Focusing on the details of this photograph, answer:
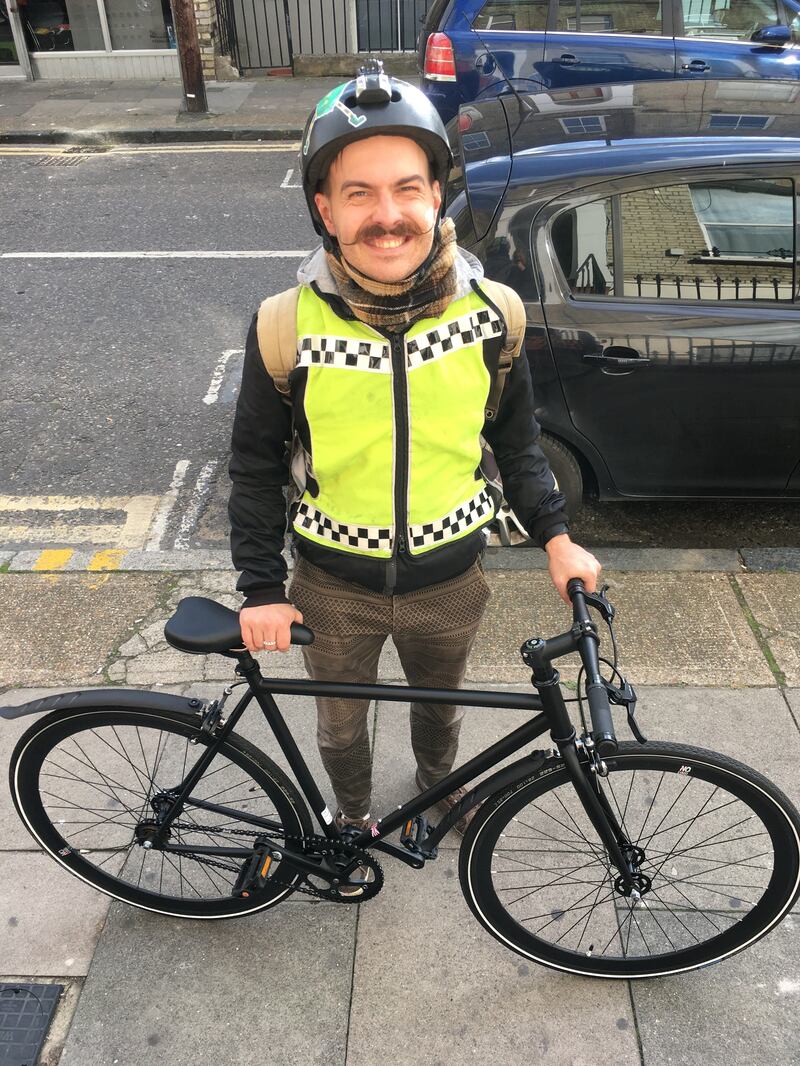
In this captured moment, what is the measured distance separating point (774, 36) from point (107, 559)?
723 cm

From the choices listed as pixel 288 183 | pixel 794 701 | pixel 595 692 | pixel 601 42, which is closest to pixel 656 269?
pixel 794 701

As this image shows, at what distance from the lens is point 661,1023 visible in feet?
7.51

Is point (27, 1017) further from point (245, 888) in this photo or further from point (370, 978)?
point (370, 978)

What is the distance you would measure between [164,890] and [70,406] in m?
3.46

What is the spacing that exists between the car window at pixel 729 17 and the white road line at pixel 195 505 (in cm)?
596

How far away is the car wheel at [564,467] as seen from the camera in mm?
3797

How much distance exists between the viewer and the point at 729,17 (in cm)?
773

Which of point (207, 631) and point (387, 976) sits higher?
point (207, 631)

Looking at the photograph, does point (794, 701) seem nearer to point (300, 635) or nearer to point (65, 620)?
point (300, 635)

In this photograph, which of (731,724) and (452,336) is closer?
(452,336)

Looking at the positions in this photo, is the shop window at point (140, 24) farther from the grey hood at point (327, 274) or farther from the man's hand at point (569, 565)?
the man's hand at point (569, 565)

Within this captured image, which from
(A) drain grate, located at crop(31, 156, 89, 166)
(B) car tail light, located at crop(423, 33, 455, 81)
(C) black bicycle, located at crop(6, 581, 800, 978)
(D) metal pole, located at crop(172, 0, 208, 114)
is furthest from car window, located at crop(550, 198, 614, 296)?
(D) metal pole, located at crop(172, 0, 208, 114)

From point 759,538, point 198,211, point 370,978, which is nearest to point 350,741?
point 370,978

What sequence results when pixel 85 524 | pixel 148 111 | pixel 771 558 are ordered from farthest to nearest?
pixel 148 111, pixel 85 524, pixel 771 558
